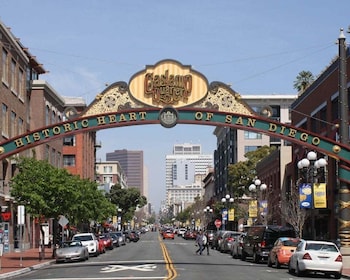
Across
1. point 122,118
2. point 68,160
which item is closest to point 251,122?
point 122,118

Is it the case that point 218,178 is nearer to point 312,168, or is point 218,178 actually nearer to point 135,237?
point 135,237

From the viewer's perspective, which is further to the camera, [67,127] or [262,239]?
[262,239]

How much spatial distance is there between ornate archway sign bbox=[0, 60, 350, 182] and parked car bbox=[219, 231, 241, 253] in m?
22.0

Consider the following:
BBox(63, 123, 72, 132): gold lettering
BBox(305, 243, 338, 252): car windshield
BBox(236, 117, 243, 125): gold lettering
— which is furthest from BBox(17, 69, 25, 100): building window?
BBox(305, 243, 338, 252): car windshield

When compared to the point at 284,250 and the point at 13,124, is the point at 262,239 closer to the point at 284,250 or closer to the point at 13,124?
the point at 284,250

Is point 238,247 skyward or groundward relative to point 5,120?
groundward

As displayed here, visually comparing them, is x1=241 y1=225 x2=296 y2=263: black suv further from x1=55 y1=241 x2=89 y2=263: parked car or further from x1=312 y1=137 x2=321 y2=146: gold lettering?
x1=55 y1=241 x2=89 y2=263: parked car

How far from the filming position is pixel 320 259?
87.4 feet

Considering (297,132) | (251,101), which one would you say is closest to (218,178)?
(251,101)

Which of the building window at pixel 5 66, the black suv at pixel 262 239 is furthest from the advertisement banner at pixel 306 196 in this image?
the building window at pixel 5 66

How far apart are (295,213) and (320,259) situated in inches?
1125

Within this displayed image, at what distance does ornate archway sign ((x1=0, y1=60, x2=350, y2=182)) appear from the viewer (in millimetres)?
30938

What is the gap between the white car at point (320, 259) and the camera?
26.5 m

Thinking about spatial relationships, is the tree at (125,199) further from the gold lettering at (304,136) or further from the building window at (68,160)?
the gold lettering at (304,136)
